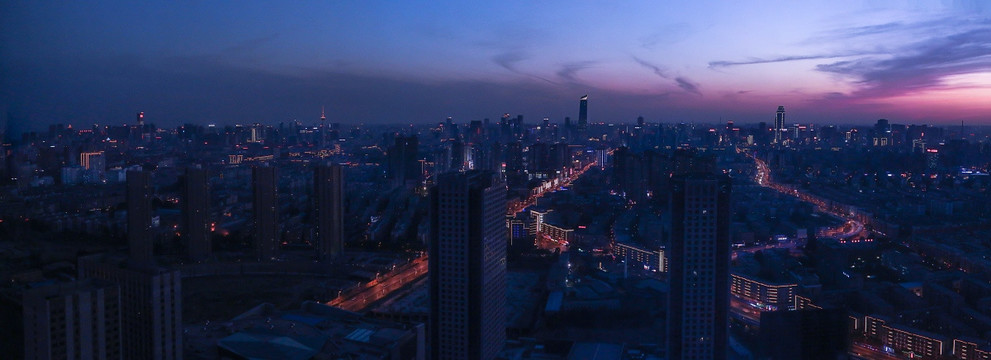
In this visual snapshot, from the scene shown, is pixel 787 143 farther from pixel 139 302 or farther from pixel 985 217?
pixel 139 302

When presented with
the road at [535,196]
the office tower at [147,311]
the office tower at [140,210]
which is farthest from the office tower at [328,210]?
the office tower at [147,311]

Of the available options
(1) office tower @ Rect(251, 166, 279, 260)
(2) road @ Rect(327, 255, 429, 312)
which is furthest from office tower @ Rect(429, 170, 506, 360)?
(1) office tower @ Rect(251, 166, 279, 260)

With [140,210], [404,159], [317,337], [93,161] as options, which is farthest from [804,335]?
[404,159]

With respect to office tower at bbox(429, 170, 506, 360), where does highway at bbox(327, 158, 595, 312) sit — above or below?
below

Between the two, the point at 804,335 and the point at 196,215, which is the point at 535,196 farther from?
the point at 804,335

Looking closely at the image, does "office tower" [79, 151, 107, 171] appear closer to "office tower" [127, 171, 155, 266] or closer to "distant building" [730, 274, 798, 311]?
"office tower" [127, 171, 155, 266]

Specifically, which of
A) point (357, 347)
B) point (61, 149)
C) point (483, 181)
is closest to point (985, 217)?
point (483, 181)
